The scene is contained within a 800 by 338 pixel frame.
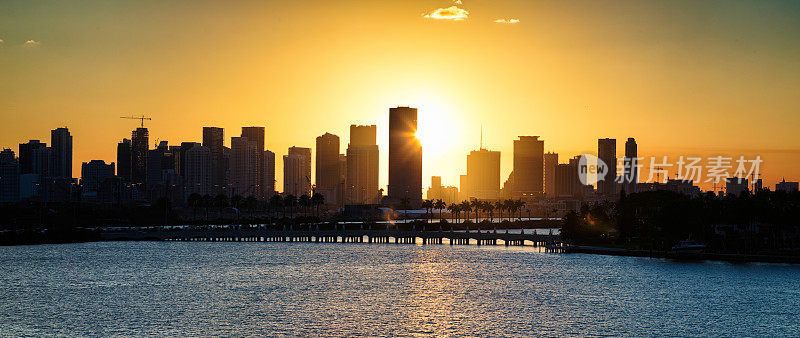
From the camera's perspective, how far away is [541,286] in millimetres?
115875

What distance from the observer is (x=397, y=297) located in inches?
4099

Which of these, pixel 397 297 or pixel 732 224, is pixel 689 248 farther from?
pixel 397 297

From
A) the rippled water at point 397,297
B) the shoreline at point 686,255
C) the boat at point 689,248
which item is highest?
the boat at point 689,248

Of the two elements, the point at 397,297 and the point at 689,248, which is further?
the point at 689,248

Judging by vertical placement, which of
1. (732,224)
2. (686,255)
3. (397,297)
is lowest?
(397,297)

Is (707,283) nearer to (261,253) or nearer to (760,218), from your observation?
(760,218)

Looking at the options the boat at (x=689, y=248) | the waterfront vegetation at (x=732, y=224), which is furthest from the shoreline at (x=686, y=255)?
the waterfront vegetation at (x=732, y=224)

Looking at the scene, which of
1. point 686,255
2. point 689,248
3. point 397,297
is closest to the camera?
point 397,297

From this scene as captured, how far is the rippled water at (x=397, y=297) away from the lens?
82.1m

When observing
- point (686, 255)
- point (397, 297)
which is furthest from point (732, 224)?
point (397, 297)

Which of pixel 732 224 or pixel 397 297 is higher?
pixel 732 224

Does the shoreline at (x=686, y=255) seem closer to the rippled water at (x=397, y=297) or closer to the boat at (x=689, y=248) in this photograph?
the rippled water at (x=397, y=297)

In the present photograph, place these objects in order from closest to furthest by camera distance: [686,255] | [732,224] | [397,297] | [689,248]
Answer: [397,297] → [686,255] → [689,248] → [732,224]

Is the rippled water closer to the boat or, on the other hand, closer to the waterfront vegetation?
the boat
